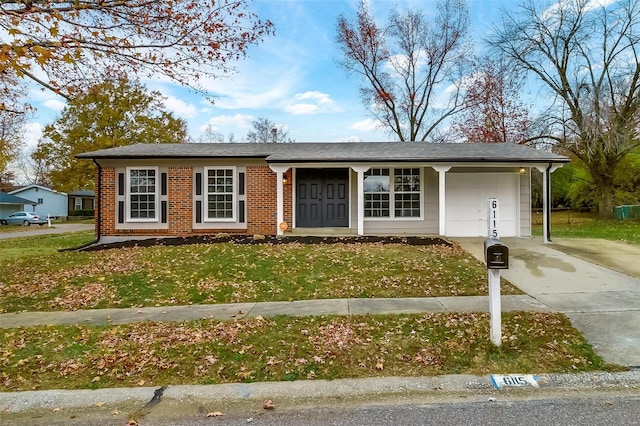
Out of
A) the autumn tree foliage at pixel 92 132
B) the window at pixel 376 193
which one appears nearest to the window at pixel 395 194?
the window at pixel 376 193

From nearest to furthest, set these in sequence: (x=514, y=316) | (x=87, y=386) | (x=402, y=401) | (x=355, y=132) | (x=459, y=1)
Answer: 1. (x=402, y=401)
2. (x=87, y=386)
3. (x=514, y=316)
4. (x=459, y=1)
5. (x=355, y=132)

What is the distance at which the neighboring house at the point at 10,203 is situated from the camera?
132 feet

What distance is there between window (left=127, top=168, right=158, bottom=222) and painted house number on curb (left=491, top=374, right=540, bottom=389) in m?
12.3

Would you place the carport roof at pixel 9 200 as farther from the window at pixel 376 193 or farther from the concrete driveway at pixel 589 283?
the concrete driveway at pixel 589 283

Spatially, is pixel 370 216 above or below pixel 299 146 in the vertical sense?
below

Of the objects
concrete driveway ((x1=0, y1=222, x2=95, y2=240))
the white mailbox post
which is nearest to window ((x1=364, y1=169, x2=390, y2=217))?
the white mailbox post

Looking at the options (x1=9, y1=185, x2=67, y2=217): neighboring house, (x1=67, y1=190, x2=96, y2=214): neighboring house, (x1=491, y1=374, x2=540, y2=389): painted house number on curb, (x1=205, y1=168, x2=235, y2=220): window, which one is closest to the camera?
(x1=491, y1=374, x2=540, y2=389): painted house number on curb

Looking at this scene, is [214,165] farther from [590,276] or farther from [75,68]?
[590,276]

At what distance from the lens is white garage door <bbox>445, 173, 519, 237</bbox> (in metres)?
13.5

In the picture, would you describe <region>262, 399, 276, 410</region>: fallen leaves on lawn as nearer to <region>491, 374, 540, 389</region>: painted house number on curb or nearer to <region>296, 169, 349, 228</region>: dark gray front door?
<region>491, 374, 540, 389</region>: painted house number on curb

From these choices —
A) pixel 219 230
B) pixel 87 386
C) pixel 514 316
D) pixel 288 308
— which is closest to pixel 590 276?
pixel 514 316

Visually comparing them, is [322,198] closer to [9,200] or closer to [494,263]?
[494,263]

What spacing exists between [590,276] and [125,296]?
29.1 feet

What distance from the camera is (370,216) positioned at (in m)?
13.5
